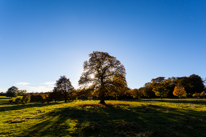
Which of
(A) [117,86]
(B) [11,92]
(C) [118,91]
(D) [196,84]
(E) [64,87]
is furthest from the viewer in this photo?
(B) [11,92]

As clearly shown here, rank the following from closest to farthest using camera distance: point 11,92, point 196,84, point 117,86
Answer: point 117,86
point 196,84
point 11,92

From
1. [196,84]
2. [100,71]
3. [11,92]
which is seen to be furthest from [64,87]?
[196,84]

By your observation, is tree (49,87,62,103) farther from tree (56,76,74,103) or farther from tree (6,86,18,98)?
tree (6,86,18,98)

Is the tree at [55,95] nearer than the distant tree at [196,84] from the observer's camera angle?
Yes

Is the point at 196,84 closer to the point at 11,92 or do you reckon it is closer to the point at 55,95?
the point at 55,95

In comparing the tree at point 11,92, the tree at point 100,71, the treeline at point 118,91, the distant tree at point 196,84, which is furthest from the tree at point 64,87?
the distant tree at point 196,84

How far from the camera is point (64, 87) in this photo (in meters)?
57.2

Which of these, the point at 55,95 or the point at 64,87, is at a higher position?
the point at 64,87

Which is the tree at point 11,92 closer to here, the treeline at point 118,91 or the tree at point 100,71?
the treeline at point 118,91

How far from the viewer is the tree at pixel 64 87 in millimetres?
56331

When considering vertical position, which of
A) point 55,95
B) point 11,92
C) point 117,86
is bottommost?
point 55,95

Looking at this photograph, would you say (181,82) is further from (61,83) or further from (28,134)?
(28,134)

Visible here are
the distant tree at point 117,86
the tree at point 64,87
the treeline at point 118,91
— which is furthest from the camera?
the tree at point 64,87

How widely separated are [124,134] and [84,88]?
25.9 metres
